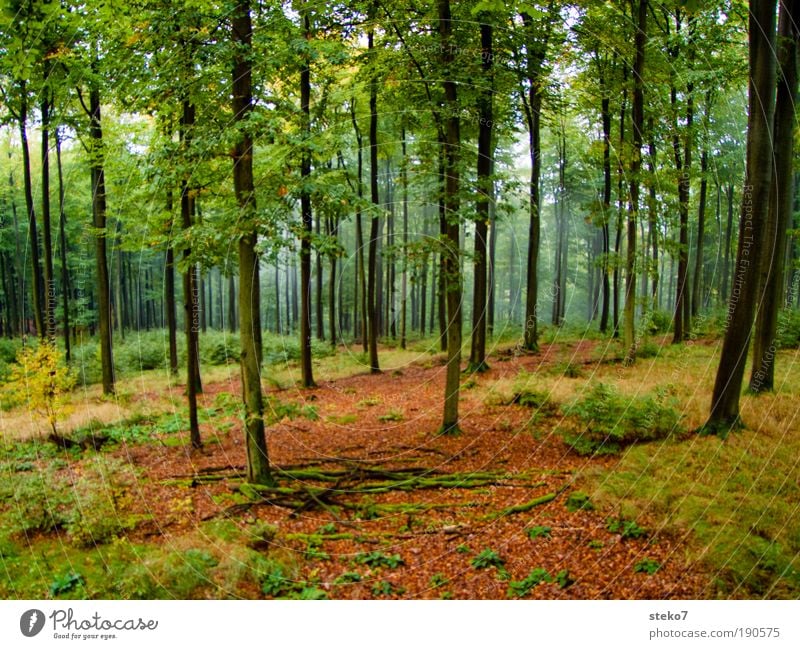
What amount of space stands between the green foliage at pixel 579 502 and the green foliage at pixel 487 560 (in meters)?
1.39

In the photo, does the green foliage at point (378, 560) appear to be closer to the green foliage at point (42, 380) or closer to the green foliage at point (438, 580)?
the green foliage at point (438, 580)

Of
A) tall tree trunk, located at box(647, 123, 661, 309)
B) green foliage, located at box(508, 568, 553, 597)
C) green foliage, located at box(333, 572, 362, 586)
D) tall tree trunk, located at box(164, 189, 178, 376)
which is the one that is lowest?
green foliage, located at box(333, 572, 362, 586)

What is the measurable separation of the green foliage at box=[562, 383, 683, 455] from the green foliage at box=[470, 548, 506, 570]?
290cm

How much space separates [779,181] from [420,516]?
7.36m

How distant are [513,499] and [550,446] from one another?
2079mm

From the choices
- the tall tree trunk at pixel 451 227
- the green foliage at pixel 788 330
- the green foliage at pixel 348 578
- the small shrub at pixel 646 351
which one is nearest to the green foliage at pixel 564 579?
the green foliage at pixel 348 578

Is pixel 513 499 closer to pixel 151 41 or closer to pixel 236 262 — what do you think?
pixel 236 262

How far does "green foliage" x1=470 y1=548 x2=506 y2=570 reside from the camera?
5.38 metres

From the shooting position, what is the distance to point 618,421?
314 inches

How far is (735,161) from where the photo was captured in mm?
15125

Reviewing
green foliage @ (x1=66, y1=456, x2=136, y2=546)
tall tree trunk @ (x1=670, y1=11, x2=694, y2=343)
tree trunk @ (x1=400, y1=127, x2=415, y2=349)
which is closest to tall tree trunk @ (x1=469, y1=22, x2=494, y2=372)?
tree trunk @ (x1=400, y1=127, x2=415, y2=349)

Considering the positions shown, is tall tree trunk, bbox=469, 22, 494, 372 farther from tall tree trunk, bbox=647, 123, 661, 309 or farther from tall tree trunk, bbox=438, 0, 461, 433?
tall tree trunk, bbox=647, 123, 661, 309

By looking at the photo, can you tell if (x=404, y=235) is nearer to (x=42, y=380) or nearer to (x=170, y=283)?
(x=170, y=283)

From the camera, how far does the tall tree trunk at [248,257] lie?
6914 mm
